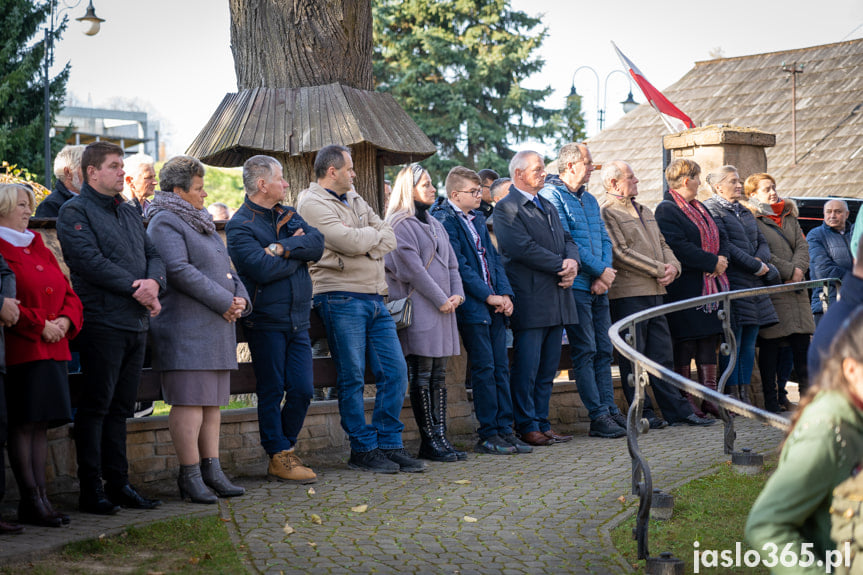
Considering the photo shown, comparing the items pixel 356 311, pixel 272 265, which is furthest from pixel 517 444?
pixel 272 265

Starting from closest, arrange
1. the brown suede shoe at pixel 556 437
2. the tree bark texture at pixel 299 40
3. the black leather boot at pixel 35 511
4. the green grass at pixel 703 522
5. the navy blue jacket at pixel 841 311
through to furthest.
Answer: the navy blue jacket at pixel 841 311 → the green grass at pixel 703 522 → the black leather boot at pixel 35 511 → the brown suede shoe at pixel 556 437 → the tree bark texture at pixel 299 40

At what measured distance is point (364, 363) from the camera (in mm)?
7375

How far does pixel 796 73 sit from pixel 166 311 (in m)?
22.8

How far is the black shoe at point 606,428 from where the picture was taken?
867 cm

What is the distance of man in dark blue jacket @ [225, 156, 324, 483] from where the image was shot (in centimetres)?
682

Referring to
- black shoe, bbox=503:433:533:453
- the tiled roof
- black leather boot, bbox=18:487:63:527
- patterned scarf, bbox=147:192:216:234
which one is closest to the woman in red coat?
black leather boot, bbox=18:487:63:527

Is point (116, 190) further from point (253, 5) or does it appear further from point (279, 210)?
point (253, 5)

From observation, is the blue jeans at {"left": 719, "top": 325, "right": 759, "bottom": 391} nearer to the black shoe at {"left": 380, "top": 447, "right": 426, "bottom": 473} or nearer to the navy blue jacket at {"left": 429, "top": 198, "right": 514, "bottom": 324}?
the navy blue jacket at {"left": 429, "top": 198, "right": 514, "bottom": 324}

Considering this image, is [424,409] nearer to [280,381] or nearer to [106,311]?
[280,381]

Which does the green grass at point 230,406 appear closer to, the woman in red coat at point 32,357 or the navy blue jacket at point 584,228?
the navy blue jacket at point 584,228

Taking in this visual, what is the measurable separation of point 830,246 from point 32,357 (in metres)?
8.34

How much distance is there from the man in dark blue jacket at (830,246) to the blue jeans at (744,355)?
1.65 m

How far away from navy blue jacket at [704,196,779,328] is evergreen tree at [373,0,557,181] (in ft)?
86.8

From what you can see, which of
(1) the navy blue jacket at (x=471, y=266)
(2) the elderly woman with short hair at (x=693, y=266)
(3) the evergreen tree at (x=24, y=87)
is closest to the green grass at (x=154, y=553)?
(1) the navy blue jacket at (x=471, y=266)
